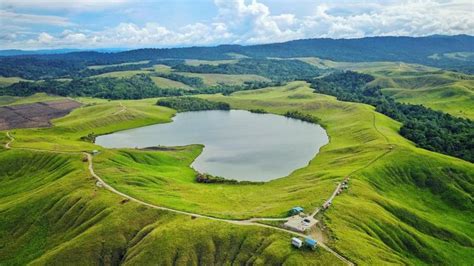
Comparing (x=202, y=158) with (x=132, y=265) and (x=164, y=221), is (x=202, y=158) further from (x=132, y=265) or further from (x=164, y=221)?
(x=132, y=265)

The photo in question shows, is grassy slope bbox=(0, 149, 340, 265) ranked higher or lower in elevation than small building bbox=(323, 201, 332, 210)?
lower

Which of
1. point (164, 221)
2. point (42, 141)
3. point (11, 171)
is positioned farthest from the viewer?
point (42, 141)

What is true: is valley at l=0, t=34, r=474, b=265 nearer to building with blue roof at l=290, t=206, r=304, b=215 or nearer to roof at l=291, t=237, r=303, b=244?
building with blue roof at l=290, t=206, r=304, b=215

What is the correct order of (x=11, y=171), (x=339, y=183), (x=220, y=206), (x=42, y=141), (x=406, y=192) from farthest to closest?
(x=42, y=141)
(x=11, y=171)
(x=406, y=192)
(x=339, y=183)
(x=220, y=206)

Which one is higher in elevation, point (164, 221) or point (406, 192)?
point (164, 221)

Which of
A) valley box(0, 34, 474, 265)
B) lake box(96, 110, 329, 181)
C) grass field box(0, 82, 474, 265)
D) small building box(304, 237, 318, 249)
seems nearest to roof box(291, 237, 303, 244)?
small building box(304, 237, 318, 249)

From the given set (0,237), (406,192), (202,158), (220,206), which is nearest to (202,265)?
(220,206)

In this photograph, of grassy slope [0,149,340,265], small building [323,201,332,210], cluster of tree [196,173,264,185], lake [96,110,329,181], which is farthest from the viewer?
lake [96,110,329,181]

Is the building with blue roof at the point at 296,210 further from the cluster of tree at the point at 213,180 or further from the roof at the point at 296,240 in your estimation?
the cluster of tree at the point at 213,180
